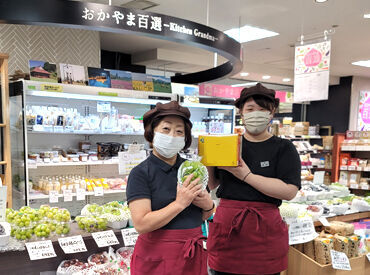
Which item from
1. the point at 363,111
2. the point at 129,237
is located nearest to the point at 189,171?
the point at 129,237

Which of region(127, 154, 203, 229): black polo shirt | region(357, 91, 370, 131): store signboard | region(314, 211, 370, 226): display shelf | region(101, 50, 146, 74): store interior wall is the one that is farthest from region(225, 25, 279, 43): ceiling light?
region(357, 91, 370, 131): store signboard

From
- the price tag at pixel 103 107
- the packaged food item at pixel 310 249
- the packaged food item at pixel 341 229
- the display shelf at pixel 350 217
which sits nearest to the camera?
the packaged food item at pixel 310 249

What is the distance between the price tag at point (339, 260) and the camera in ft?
8.85

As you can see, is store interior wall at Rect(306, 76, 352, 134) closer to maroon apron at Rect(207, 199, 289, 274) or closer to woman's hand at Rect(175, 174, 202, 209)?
maroon apron at Rect(207, 199, 289, 274)

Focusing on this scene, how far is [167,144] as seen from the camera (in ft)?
5.11

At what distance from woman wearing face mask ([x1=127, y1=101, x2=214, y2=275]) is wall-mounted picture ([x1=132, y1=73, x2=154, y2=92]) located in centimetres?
312

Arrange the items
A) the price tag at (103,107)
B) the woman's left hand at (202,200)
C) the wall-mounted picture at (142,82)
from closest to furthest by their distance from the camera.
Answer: the woman's left hand at (202,200), the price tag at (103,107), the wall-mounted picture at (142,82)

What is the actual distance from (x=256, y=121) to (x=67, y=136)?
3.25 metres

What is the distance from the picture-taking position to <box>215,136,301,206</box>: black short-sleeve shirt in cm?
203

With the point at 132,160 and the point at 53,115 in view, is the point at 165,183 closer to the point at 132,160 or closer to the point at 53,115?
the point at 132,160

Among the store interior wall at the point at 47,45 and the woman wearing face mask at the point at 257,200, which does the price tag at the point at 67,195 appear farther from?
the woman wearing face mask at the point at 257,200

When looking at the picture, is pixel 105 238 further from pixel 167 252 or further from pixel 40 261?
pixel 167 252

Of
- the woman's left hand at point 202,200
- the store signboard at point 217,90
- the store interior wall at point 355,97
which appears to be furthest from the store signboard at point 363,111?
the woman's left hand at point 202,200

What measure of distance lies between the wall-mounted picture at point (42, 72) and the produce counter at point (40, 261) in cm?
213
